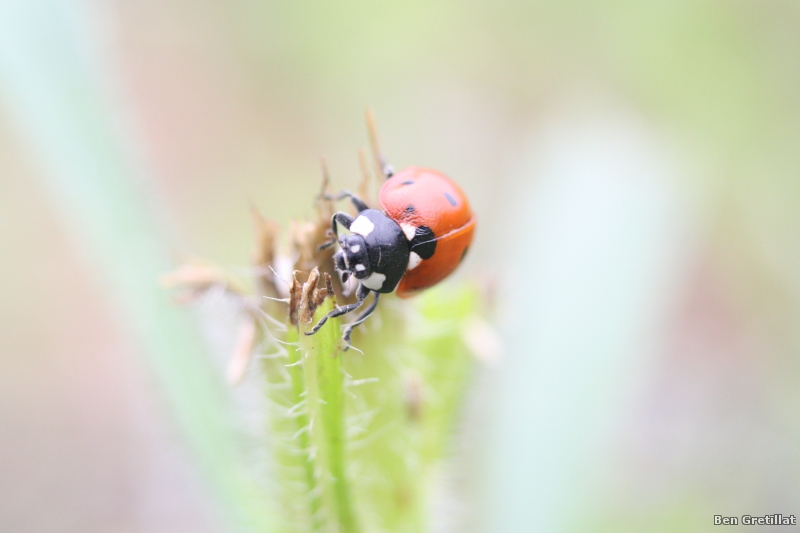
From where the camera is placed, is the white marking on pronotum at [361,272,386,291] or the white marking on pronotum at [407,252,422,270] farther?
the white marking on pronotum at [407,252,422,270]

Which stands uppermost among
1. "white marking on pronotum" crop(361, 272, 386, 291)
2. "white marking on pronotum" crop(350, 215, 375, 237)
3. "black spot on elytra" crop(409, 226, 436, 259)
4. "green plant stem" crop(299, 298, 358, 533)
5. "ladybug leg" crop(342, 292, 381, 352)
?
"white marking on pronotum" crop(350, 215, 375, 237)

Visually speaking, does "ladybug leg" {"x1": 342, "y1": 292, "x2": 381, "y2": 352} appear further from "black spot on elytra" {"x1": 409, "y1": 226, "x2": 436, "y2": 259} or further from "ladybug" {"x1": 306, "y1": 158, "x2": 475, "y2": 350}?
"black spot on elytra" {"x1": 409, "y1": 226, "x2": 436, "y2": 259}

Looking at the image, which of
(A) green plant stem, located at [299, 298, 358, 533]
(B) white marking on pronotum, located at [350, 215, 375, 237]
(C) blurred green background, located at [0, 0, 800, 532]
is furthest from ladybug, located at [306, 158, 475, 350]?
(A) green plant stem, located at [299, 298, 358, 533]

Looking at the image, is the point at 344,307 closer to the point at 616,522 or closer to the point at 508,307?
the point at 508,307

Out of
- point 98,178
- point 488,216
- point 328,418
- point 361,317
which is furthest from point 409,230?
point 488,216

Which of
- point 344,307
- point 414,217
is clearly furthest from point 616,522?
point 344,307

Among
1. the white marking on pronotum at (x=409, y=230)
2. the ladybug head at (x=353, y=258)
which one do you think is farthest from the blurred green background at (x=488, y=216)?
the ladybug head at (x=353, y=258)

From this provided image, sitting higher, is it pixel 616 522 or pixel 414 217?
pixel 414 217

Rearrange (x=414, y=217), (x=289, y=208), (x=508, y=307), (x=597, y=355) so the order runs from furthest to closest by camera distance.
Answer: (x=289, y=208), (x=597, y=355), (x=508, y=307), (x=414, y=217)
